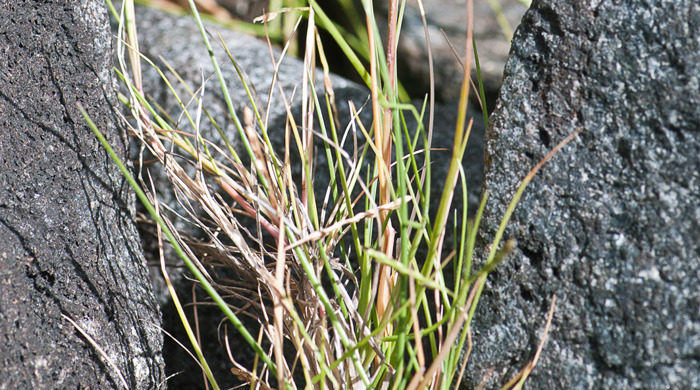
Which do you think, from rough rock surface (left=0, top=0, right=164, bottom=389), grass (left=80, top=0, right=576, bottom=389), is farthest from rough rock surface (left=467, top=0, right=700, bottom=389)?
rough rock surface (left=0, top=0, right=164, bottom=389)

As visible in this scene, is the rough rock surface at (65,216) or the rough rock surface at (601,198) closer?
the rough rock surface at (601,198)

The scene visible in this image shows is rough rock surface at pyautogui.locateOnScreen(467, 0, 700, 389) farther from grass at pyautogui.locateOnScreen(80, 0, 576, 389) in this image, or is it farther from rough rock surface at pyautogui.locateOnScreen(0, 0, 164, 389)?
rough rock surface at pyautogui.locateOnScreen(0, 0, 164, 389)

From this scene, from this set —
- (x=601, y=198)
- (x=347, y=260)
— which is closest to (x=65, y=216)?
(x=347, y=260)

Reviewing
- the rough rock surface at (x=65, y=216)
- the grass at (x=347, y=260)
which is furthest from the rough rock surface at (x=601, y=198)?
the rough rock surface at (x=65, y=216)

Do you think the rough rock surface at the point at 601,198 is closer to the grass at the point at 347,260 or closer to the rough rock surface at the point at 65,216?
the grass at the point at 347,260

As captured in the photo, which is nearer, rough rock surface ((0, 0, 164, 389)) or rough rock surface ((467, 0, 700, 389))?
rough rock surface ((467, 0, 700, 389))

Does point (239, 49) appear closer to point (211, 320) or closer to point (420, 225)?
point (211, 320)
